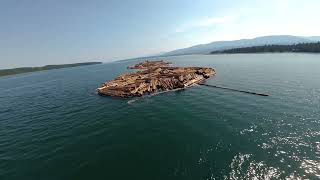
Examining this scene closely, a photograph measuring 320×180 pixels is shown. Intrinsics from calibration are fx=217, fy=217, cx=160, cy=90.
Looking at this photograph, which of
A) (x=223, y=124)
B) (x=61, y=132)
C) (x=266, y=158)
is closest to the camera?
(x=266, y=158)

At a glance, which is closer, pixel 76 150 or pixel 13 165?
pixel 13 165

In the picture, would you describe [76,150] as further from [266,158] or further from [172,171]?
[266,158]

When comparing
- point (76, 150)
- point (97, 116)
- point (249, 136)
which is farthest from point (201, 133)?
point (97, 116)

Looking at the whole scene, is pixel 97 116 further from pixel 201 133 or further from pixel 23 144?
pixel 201 133

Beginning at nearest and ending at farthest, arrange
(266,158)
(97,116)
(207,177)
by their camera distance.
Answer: (207,177) → (266,158) → (97,116)

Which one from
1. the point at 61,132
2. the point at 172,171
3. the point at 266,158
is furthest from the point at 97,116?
the point at 266,158

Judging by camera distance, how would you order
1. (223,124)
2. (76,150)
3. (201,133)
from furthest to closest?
1. (223,124)
2. (201,133)
3. (76,150)

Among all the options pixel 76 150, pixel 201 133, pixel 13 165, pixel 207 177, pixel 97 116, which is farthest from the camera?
pixel 97 116

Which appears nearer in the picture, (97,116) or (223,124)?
(223,124)
